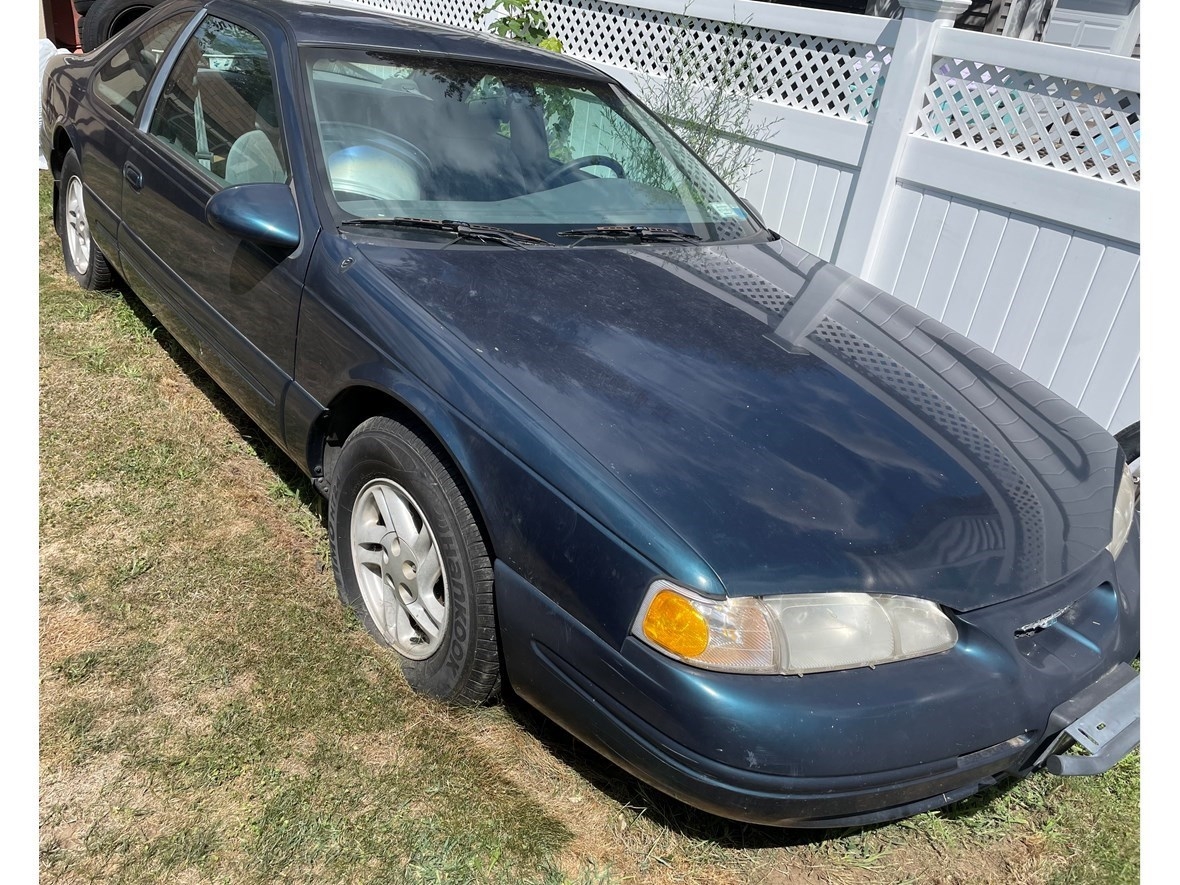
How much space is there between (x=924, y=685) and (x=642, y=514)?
0.66 m

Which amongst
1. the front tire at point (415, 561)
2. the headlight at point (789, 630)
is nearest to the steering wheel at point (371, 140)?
the front tire at point (415, 561)

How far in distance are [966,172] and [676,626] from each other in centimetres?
405

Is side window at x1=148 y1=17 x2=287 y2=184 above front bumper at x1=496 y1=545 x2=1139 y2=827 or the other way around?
above

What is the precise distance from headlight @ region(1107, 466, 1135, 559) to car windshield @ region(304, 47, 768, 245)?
4.95 ft

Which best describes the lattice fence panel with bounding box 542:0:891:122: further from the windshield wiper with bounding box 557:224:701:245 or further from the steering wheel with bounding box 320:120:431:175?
the steering wheel with bounding box 320:120:431:175

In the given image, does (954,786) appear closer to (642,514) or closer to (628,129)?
(642,514)

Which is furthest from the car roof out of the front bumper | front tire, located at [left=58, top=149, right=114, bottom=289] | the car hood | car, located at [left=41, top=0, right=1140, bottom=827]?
the front bumper

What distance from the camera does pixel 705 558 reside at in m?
1.82

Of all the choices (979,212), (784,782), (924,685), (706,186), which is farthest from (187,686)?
(979,212)

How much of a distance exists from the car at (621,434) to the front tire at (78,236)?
0.94 metres

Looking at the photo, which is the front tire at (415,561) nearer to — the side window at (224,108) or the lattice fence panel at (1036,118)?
the side window at (224,108)

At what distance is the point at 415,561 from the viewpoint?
244 centimetres

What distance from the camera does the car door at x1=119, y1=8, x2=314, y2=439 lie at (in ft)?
9.45

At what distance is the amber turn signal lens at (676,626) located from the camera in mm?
1790
